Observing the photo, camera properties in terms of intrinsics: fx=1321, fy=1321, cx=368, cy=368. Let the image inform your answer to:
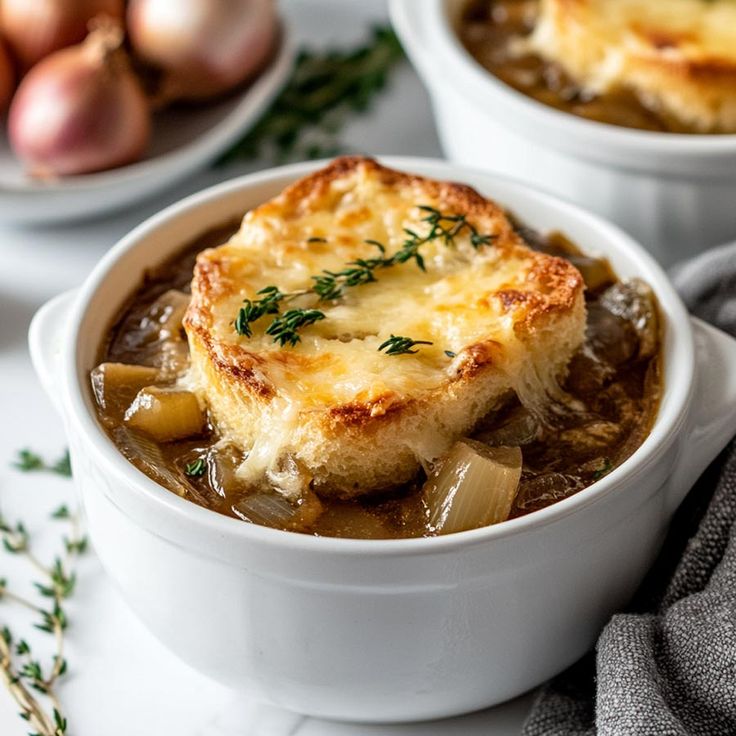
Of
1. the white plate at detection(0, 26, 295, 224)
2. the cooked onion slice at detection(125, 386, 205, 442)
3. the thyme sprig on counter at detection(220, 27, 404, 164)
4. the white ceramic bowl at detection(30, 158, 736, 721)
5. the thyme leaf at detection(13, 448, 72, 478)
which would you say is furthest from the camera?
the thyme sprig on counter at detection(220, 27, 404, 164)

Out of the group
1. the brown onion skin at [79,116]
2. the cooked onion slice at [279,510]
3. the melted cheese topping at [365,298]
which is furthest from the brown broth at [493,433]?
the brown onion skin at [79,116]

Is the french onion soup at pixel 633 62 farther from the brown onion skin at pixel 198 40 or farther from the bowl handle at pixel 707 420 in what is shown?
the bowl handle at pixel 707 420

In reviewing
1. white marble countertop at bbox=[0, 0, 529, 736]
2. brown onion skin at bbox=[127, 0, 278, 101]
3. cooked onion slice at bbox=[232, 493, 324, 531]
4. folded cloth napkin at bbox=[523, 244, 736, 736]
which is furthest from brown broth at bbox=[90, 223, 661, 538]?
brown onion skin at bbox=[127, 0, 278, 101]

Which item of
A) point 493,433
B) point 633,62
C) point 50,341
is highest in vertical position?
point 50,341

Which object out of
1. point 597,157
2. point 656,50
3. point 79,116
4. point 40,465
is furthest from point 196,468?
point 656,50

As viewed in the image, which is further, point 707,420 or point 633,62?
point 633,62

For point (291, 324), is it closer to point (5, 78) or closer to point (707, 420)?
point (707, 420)

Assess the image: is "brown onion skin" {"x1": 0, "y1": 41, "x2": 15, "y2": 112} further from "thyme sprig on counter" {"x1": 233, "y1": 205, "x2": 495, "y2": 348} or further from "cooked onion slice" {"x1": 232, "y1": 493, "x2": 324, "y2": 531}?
"cooked onion slice" {"x1": 232, "y1": 493, "x2": 324, "y2": 531}
